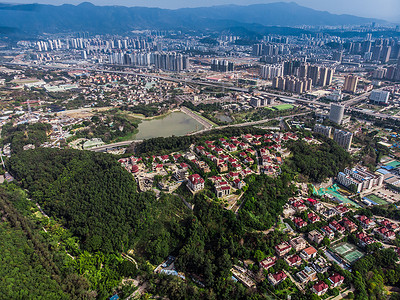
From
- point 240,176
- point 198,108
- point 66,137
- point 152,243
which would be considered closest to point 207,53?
point 198,108

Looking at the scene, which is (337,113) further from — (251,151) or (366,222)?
(366,222)

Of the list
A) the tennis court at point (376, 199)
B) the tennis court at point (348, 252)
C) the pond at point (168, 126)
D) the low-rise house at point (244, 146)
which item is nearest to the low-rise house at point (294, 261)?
the tennis court at point (348, 252)

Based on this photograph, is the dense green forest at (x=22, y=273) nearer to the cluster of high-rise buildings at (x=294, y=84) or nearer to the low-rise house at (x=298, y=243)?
the low-rise house at (x=298, y=243)

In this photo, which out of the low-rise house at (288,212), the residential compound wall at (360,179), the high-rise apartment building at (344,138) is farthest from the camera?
the high-rise apartment building at (344,138)

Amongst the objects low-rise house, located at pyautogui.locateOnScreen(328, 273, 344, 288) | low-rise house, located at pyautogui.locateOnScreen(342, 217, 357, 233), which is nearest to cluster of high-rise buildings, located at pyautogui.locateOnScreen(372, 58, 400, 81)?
low-rise house, located at pyautogui.locateOnScreen(342, 217, 357, 233)

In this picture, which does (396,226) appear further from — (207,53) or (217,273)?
(207,53)

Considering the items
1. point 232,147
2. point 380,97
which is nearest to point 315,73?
point 380,97

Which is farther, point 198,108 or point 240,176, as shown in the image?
point 198,108
